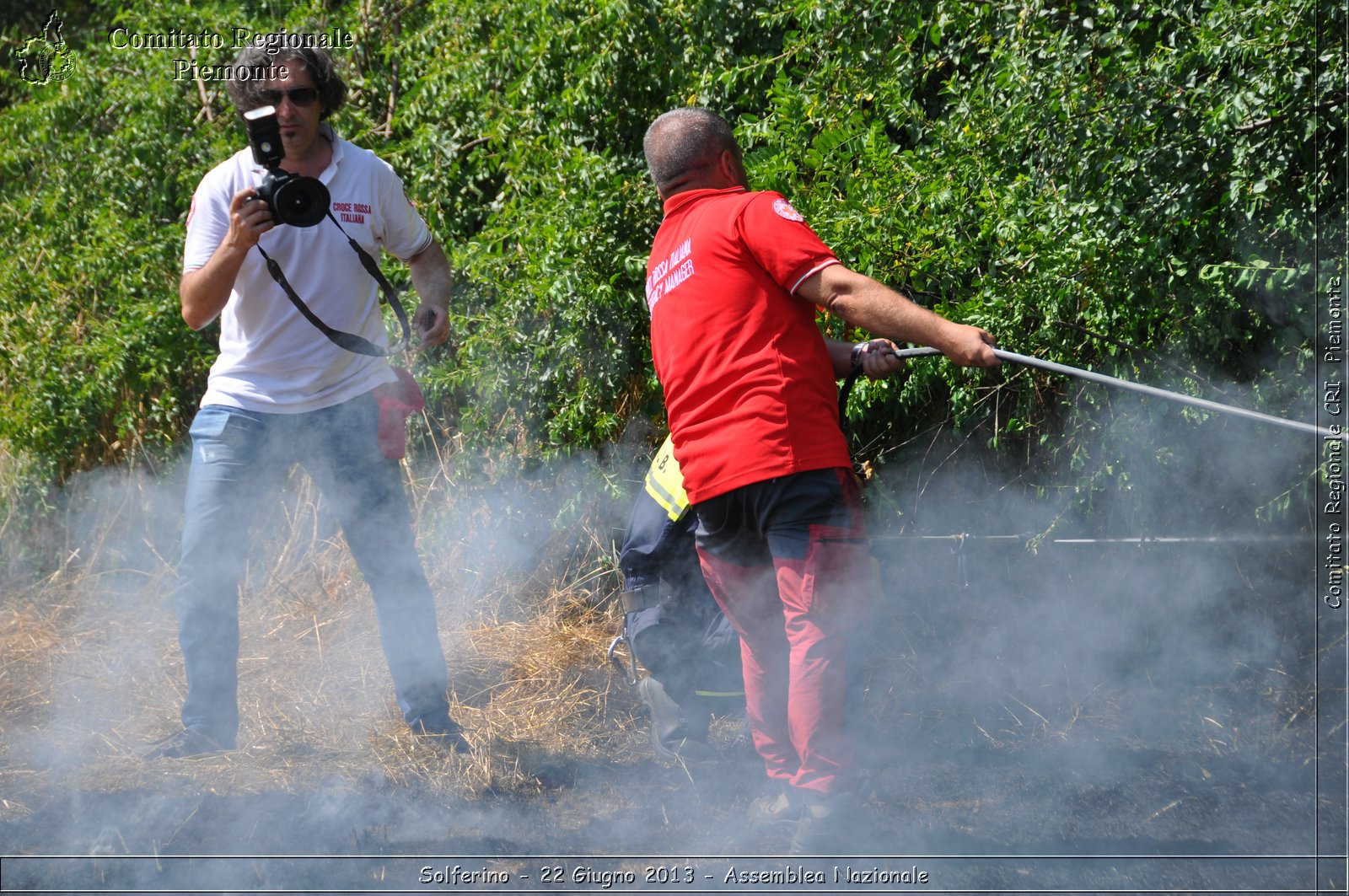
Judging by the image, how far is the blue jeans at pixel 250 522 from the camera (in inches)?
123

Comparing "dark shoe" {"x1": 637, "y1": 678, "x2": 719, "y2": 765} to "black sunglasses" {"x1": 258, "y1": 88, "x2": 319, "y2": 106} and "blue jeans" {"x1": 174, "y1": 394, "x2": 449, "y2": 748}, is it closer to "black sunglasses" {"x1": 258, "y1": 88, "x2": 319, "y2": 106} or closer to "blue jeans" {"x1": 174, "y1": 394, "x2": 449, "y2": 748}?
"blue jeans" {"x1": 174, "y1": 394, "x2": 449, "y2": 748}

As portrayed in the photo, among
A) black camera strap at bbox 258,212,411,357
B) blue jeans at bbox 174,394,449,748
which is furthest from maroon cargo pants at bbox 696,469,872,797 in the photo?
black camera strap at bbox 258,212,411,357

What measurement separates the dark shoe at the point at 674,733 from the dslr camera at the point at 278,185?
1681 millimetres

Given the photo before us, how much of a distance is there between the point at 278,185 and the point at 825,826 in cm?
216

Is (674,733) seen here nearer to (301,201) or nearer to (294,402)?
(294,402)

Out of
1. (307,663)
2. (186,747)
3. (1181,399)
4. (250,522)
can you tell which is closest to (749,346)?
(1181,399)

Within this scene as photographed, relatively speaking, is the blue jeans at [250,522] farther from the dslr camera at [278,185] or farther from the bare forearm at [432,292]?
the dslr camera at [278,185]

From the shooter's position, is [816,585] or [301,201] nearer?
[816,585]

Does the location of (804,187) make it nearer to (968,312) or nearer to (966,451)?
(968,312)

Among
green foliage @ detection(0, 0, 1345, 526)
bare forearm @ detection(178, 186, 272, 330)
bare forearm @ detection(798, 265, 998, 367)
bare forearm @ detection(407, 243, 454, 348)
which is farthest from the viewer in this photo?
bare forearm @ detection(407, 243, 454, 348)

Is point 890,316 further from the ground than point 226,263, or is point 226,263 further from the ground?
point 226,263

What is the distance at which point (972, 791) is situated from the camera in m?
3.00

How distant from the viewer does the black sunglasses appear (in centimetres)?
309

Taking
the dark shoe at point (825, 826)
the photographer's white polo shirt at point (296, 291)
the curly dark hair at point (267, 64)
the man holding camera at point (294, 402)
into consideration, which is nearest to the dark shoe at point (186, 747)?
the man holding camera at point (294, 402)
